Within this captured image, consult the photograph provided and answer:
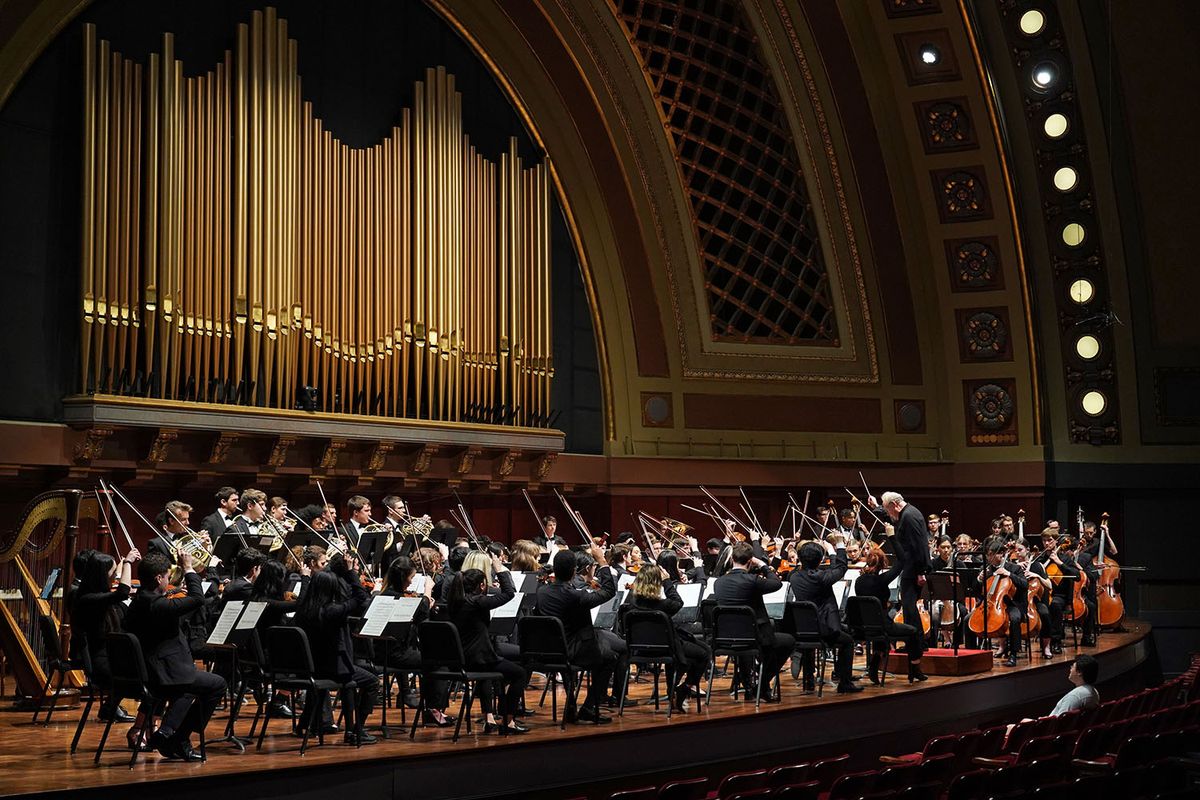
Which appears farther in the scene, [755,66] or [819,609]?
[755,66]

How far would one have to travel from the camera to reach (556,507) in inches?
672

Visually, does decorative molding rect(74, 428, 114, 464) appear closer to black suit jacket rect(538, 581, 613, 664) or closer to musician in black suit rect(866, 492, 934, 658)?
black suit jacket rect(538, 581, 613, 664)

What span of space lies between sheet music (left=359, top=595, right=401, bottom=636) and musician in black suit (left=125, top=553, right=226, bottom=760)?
92 cm

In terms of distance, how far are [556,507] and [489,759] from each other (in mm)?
9187

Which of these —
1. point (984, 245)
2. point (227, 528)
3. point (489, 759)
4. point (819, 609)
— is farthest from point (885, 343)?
point (489, 759)

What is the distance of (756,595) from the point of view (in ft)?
32.7

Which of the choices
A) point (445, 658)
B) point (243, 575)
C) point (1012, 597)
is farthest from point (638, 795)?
point (1012, 597)

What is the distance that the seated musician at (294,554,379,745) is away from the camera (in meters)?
8.16

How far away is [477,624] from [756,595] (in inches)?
89.4

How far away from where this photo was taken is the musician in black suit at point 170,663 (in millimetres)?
7543

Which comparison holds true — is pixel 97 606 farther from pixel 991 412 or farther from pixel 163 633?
pixel 991 412

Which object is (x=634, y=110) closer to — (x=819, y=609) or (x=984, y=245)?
(x=984, y=245)

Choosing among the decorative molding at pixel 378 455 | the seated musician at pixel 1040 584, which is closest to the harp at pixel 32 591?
the decorative molding at pixel 378 455

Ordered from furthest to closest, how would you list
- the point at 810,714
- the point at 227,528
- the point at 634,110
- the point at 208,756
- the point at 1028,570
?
1. the point at 634,110
2. the point at 1028,570
3. the point at 227,528
4. the point at 810,714
5. the point at 208,756
